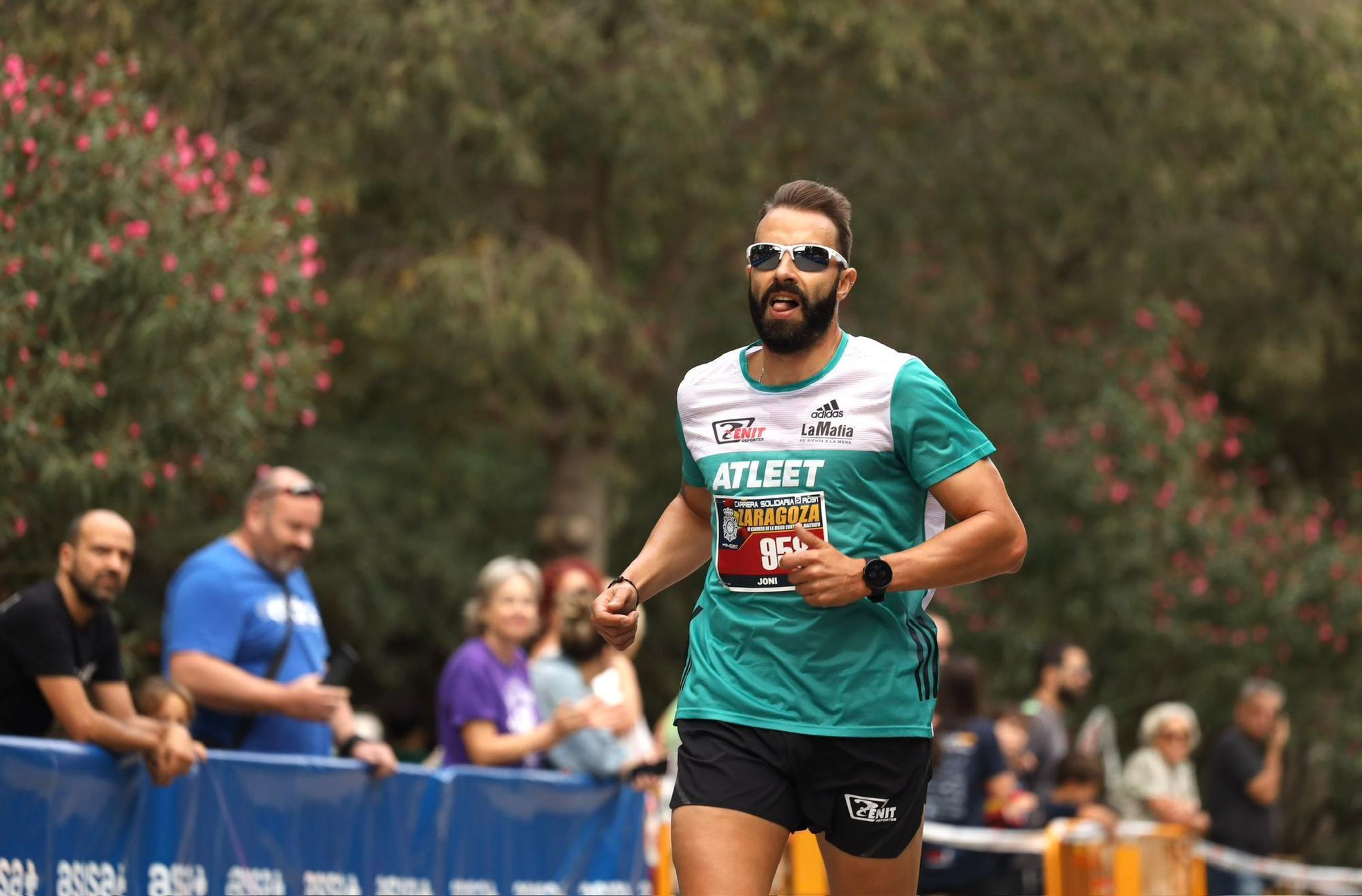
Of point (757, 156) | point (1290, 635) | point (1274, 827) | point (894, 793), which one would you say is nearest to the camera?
point (894, 793)

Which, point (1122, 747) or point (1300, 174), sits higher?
point (1300, 174)

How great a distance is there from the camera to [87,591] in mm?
7043

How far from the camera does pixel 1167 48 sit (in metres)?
19.0

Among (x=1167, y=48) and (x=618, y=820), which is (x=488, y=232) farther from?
(x=618, y=820)

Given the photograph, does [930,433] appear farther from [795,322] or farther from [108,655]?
[108,655]

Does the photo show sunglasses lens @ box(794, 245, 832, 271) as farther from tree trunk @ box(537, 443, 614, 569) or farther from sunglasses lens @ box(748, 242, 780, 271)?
tree trunk @ box(537, 443, 614, 569)

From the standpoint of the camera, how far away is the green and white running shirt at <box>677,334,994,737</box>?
516cm

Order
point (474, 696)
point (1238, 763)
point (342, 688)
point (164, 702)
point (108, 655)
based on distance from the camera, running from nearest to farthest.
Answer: point (108, 655) → point (164, 702) → point (342, 688) → point (474, 696) → point (1238, 763)

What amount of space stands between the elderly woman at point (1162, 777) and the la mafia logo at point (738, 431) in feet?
29.3

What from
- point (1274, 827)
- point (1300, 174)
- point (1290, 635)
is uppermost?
point (1300, 174)

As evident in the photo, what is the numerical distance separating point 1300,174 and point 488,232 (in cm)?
757

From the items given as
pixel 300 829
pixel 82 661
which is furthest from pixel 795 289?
pixel 300 829

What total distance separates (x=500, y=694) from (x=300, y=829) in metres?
1.61

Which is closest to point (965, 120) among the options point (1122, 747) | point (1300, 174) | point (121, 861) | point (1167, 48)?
point (1167, 48)
